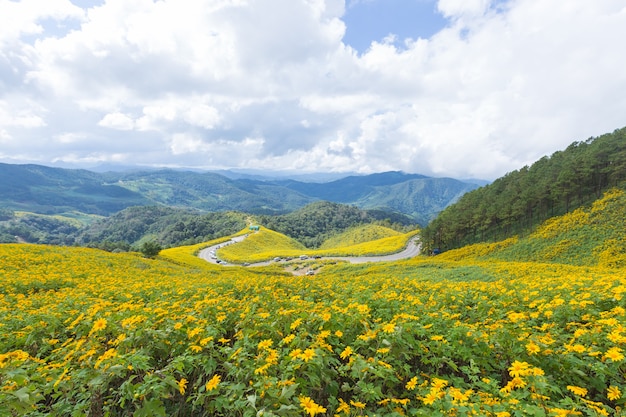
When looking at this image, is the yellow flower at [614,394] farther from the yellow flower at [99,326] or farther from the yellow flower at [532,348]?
the yellow flower at [99,326]

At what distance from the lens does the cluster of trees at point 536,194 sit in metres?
46.7

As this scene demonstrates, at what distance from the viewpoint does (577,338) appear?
5469mm

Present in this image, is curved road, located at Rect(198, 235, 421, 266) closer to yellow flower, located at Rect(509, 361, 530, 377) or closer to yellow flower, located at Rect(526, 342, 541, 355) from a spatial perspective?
yellow flower, located at Rect(526, 342, 541, 355)

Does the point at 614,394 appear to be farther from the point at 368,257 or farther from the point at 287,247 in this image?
the point at 287,247

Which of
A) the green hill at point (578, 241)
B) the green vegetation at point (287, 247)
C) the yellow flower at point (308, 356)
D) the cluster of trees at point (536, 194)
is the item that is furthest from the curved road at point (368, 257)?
the yellow flower at point (308, 356)

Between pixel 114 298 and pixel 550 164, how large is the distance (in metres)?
71.9

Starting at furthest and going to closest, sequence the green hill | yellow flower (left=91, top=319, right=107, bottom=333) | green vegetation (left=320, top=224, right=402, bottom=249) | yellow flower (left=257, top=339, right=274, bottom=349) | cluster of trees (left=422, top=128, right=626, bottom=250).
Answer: green vegetation (left=320, top=224, right=402, bottom=249), cluster of trees (left=422, top=128, right=626, bottom=250), the green hill, yellow flower (left=91, top=319, right=107, bottom=333), yellow flower (left=257, top=339, right=274, bottom=349)

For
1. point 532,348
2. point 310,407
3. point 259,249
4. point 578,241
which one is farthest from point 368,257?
point 310,407

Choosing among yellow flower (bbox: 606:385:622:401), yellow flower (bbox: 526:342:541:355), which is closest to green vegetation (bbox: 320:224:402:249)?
yellow flower (bbox: 526:342:541:355)

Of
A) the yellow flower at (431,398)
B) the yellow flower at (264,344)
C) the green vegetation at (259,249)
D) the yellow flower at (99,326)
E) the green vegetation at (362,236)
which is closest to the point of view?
the yellow flower at (431,398)

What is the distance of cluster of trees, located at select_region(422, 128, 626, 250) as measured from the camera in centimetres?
4669

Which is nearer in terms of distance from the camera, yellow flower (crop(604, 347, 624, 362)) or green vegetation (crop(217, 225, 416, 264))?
yellow flower (crop(604, 347, 624, 362))

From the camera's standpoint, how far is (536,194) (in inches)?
1983

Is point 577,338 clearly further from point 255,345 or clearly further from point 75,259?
point 75,259
